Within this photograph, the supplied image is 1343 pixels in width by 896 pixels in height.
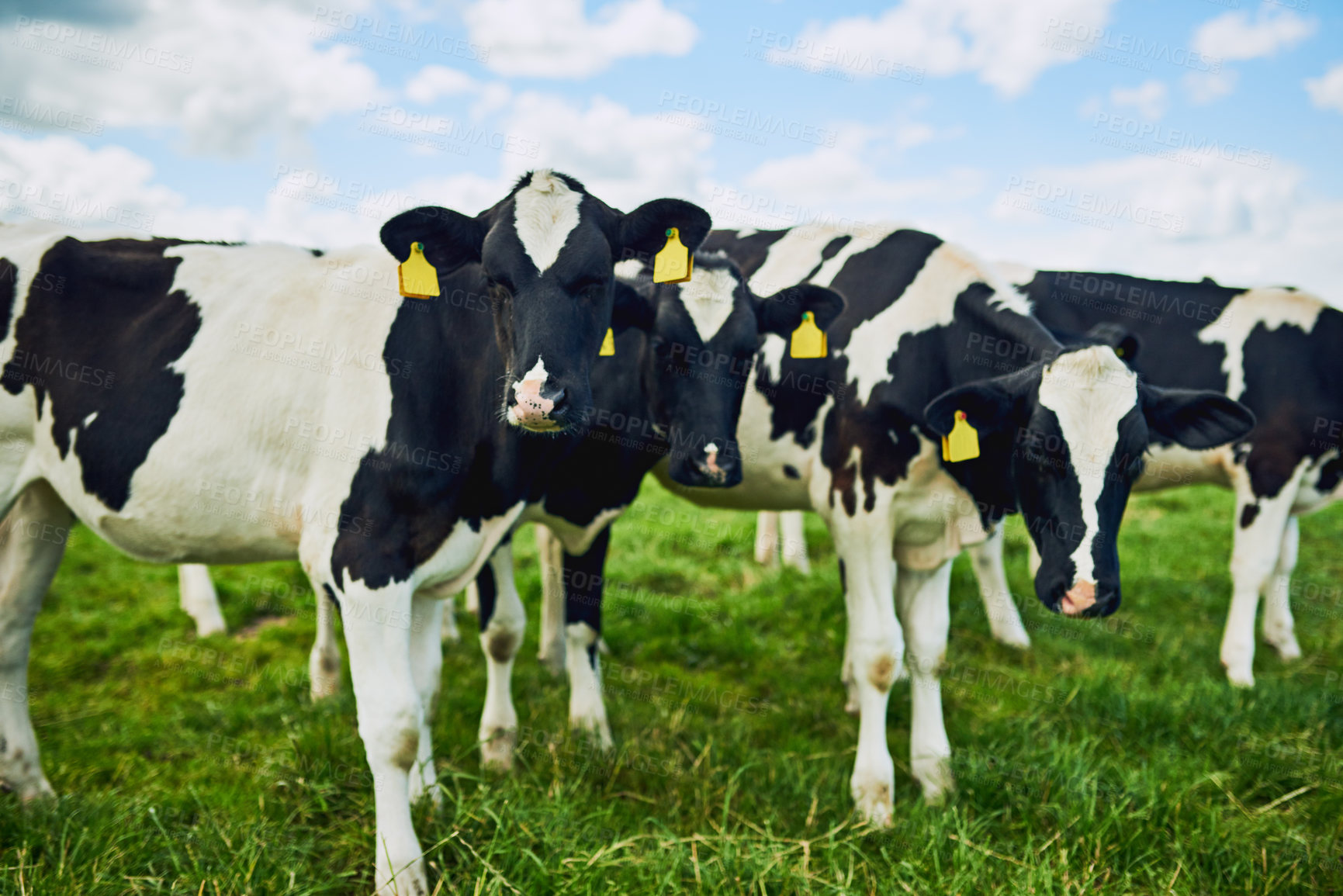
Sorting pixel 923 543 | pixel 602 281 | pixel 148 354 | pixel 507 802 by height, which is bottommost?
pixel 507 802

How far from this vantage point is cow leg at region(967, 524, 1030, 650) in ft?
21.9

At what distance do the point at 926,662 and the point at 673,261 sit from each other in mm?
2648

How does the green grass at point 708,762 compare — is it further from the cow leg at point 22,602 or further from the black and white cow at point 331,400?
the black and white cow at point 331,400

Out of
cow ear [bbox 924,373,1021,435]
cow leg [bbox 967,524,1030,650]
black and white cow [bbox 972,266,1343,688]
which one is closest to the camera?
cow ear [bbox 924,373,1021,435]

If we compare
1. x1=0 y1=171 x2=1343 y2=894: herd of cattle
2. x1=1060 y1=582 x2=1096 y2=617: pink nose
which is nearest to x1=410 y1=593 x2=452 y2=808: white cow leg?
x1=0 y1=171 x2=1343 y2=894: herd of cattle

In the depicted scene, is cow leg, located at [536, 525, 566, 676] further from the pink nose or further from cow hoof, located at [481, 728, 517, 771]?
the pink nose

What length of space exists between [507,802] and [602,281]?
7.16ft

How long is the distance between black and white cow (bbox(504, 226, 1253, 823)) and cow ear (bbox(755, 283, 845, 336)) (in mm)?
243

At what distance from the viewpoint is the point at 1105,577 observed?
3621mm

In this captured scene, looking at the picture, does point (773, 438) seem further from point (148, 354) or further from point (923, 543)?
point (148, 354)

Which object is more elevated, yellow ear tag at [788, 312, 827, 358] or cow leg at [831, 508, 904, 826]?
yellow ear tag at [788, 312, 827, 358]

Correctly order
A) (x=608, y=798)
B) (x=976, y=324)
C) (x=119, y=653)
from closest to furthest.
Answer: (x=608, y=798) → (x=976, y=324) → (x=119, y=653)

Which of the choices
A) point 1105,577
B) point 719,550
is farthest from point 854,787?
point 719,550

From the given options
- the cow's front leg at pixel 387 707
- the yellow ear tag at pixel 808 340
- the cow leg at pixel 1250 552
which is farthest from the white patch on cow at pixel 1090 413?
the cow leg at pixel 1250 552
